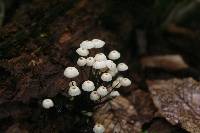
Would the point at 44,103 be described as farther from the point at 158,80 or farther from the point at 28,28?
the point at 158,80

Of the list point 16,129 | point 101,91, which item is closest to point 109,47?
point 101,91

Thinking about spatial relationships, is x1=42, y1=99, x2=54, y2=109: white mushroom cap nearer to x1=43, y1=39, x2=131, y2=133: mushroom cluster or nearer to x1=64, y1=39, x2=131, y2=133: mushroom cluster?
x1=43, y1=39, x2=131, y2=133: mushroom cluster

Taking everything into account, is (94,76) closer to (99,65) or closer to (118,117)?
(99,65)

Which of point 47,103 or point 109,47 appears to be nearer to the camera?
point 47,103

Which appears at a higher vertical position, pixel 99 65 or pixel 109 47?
pixel 99 65

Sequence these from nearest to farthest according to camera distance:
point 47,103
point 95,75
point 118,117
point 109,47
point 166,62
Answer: point 47,103 → point 95,75 → point 118,117 → point 109,47 → point 166,62

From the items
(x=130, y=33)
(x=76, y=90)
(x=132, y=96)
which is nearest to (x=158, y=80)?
(x=132, y=96)

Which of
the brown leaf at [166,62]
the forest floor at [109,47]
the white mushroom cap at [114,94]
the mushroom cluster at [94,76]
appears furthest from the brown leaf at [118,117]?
the brown leaf at [166,62]
